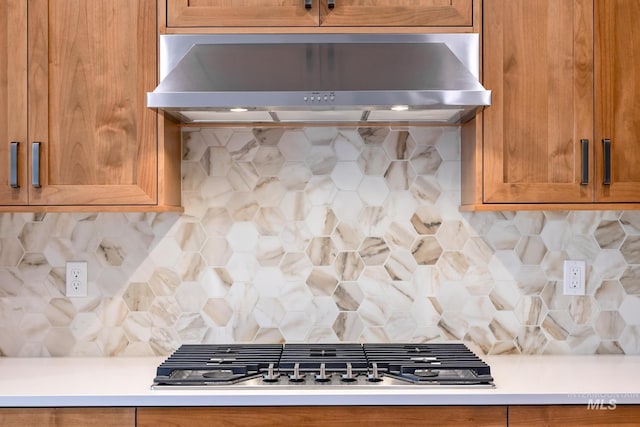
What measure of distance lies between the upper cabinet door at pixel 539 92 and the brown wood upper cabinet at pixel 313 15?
13cm

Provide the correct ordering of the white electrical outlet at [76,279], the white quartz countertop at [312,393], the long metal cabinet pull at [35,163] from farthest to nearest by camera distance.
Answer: the white electrical outlet at [76,279]
the long metal cabinet pull at [35,163]
the white quartz countertop at [312,393]

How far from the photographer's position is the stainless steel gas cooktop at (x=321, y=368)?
6.13ft

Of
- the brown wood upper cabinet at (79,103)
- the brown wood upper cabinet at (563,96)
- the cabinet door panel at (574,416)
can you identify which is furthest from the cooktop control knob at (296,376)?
the brown wood upper cabinet at (563,96)

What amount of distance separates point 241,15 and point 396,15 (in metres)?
0.49

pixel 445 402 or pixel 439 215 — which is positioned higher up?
pixel 439 215

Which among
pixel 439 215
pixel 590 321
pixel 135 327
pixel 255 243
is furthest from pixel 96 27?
pixel 590 321

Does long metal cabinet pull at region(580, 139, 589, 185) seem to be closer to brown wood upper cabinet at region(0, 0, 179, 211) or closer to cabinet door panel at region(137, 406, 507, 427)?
cabinet door panel at region(137, 406, 507, 427)

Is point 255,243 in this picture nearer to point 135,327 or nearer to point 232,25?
point 135,327

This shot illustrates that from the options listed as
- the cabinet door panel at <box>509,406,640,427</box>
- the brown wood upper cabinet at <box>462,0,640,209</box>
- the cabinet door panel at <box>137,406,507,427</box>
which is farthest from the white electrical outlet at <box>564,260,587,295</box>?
the cabinet door panel at <box>137,406,507,427</box>

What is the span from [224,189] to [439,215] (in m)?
0.80

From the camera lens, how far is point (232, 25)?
6.84 ft

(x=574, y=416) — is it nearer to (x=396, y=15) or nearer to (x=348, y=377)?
(x=348, y=377)

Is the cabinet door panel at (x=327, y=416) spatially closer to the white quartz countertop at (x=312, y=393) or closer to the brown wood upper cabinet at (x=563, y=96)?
the white quartz countertop at (x=312, y=393)

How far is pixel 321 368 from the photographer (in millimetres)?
1947
